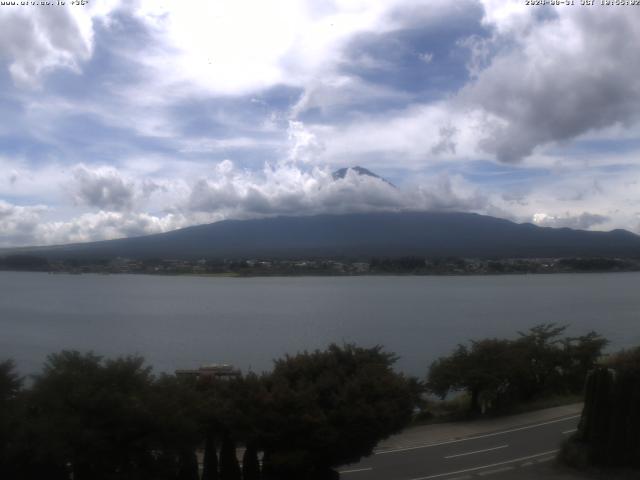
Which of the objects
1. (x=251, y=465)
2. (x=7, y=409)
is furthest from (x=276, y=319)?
(x=7, y=409)

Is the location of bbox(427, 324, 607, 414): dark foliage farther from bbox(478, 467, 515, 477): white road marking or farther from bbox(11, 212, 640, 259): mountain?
bbox(11, 212, 640, 259): mountain

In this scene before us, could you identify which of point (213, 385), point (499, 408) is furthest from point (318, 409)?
point (499, 408)

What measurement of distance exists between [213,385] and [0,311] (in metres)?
42.7

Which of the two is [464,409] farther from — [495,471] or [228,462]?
[228,462]

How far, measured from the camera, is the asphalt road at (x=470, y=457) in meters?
11.3

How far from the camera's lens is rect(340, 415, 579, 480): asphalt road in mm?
11336

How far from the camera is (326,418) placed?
962 cm

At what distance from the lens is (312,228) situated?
176 metres

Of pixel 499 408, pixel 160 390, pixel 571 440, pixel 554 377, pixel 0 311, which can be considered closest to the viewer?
pixel 160 390

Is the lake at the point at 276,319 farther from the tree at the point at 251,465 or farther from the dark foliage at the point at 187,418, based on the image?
the tree at the point at 251,465

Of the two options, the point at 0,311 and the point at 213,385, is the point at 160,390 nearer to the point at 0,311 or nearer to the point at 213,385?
the point at 213,385

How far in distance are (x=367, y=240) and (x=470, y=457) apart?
143m

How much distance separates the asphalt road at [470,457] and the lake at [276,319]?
1066 centimetres

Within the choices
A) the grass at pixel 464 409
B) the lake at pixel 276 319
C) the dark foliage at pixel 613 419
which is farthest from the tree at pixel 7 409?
the lake at pixel 276 319
